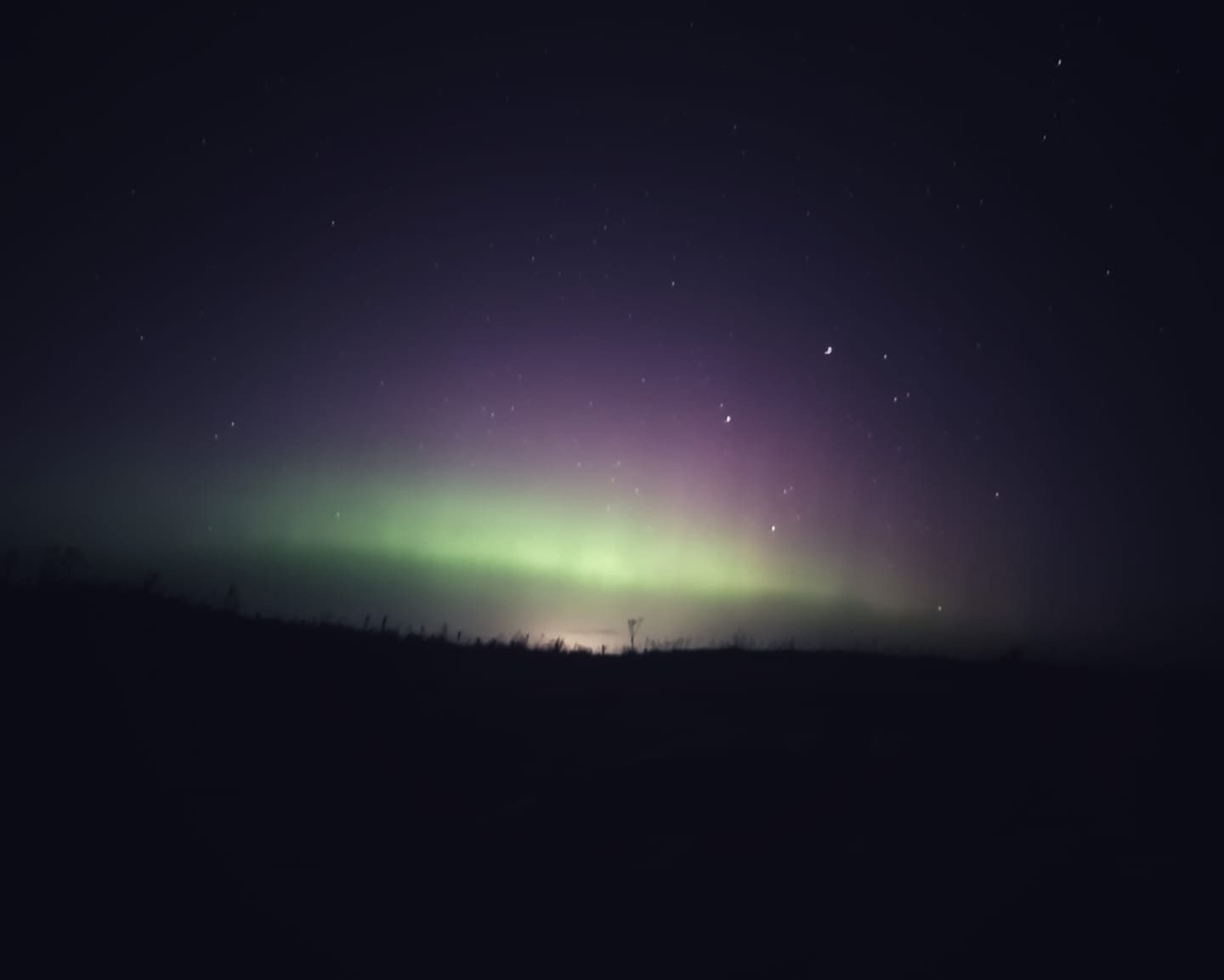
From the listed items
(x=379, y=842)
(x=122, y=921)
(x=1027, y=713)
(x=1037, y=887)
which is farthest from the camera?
(x=1027, y=713)

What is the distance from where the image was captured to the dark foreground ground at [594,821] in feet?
21.2

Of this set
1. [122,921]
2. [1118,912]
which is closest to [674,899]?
[1118,912]

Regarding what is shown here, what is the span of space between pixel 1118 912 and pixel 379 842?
7444 millimetres

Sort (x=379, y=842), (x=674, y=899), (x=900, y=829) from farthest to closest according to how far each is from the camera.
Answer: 1. (x=379, y=842)
2. (x=900, y=829)
3. (x=674, y=899)

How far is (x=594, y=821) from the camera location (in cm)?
896

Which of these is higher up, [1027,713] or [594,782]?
[1027,713]

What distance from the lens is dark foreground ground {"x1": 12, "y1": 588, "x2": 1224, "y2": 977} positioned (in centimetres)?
648

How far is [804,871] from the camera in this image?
25.0 ft

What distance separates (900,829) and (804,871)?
1.22 meters

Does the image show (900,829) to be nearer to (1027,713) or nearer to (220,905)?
(1027,713)

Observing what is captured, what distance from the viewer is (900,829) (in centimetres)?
809

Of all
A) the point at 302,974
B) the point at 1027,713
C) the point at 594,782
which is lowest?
the point at 302,974

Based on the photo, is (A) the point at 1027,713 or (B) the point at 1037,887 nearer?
(B) the point at 1037,887

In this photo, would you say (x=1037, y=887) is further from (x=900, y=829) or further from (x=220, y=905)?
(x=220, y=905)
